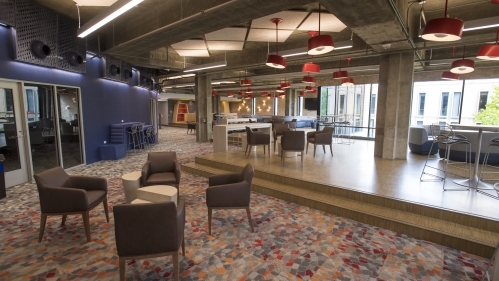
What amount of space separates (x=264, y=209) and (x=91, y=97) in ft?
21.8

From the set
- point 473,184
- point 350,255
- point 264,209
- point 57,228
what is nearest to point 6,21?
point 57,228

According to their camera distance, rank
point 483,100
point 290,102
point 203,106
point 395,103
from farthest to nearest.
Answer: point 290,102 < point 203,106 < point 483,100 < point 395,103

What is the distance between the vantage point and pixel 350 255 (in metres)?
2.79

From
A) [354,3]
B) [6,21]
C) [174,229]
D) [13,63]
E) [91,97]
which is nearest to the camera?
[174,229]

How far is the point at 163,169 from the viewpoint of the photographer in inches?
179

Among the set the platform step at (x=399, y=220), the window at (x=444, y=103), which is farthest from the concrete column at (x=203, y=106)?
the window at (x=444, y=103)

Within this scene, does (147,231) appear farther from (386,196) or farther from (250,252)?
(386,196)

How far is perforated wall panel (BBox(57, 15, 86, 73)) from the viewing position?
6137 mm

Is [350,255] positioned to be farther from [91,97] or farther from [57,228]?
[91,97]

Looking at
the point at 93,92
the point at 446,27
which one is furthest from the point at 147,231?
the point at 93,92

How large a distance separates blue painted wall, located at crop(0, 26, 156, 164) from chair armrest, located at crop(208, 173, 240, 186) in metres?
4.95

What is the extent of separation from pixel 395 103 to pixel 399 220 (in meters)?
4.22

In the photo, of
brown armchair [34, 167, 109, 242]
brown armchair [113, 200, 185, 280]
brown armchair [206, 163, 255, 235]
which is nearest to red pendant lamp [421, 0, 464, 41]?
brown armchair [206, 163, 255, 235]

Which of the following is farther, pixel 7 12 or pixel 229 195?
pixel 7 12
